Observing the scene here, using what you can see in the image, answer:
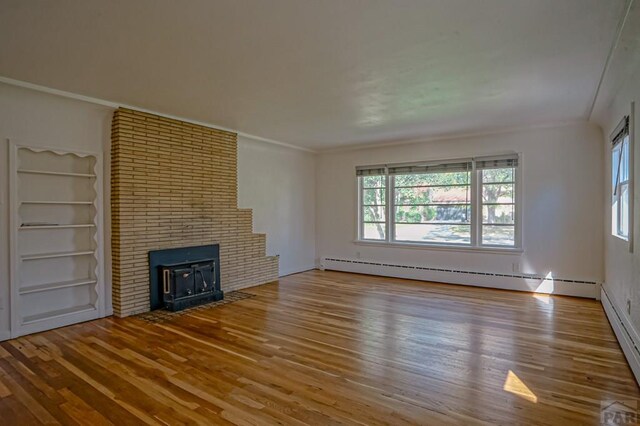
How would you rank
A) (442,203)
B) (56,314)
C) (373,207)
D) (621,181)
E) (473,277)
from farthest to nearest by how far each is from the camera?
(373,207) → (442,203) → (473,277) → (56,314) → (621,181)

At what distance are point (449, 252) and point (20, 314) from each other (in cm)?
601

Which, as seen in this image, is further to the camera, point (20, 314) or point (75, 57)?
point (20, 314)

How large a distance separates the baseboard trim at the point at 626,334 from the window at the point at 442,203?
1.94m

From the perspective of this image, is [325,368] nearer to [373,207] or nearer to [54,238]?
[54,238]

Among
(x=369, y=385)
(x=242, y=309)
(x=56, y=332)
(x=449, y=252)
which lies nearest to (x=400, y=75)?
(x=369, y=385)

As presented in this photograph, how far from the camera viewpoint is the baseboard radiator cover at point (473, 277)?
5273 millimetres

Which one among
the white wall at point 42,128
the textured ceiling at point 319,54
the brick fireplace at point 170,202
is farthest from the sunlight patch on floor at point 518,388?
the white wall at point 42,128

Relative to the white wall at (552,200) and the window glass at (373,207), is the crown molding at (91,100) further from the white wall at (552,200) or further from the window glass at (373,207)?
the white wall at (552,200)

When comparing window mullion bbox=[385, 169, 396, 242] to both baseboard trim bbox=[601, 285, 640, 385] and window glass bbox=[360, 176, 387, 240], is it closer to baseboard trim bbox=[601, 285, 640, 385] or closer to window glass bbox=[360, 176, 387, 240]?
window glass bbox=[360, 176, 387, 240]

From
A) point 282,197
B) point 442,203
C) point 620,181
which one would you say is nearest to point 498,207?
point 442,203

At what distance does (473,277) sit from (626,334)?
9.66ft

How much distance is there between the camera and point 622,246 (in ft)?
11.6

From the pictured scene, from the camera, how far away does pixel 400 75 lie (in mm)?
3391

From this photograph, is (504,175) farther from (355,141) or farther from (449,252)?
(355,141)
